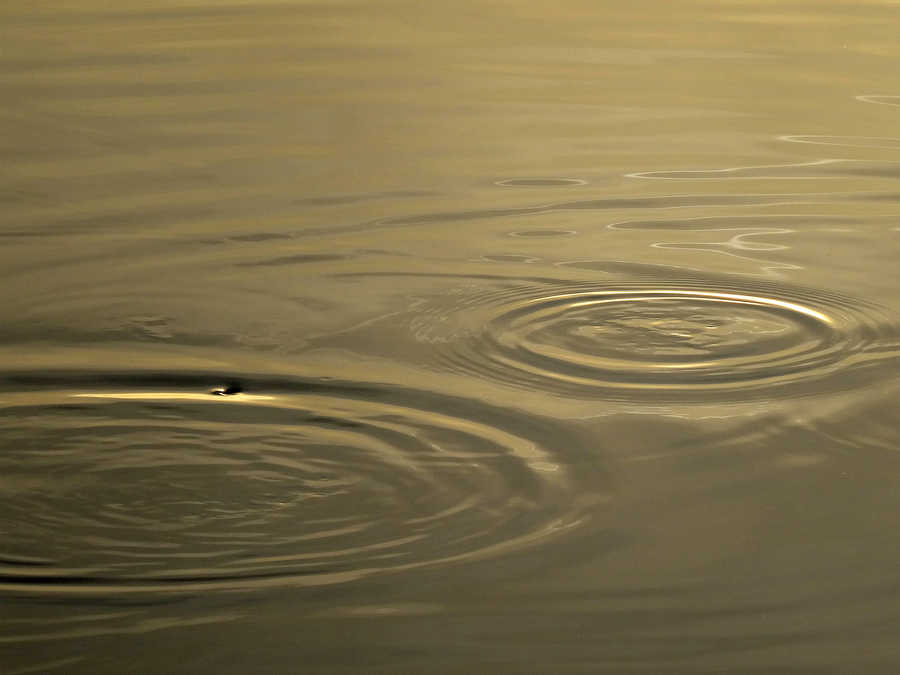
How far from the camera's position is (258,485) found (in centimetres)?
168

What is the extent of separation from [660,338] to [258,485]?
2.41ft

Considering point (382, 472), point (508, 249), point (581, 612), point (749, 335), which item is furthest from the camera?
point (508, 249)

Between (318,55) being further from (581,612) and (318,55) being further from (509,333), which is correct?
(581,612)

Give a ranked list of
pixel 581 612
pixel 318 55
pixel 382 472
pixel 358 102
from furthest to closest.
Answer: pixel 318 55, pixel 358 102, pixel 382 472, pixel 581 612

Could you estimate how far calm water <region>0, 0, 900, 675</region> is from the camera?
144 centimetres

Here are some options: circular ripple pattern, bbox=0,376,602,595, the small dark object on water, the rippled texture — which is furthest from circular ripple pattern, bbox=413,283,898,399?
the small dark object on water

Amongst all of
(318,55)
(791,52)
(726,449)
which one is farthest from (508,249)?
(791,52)

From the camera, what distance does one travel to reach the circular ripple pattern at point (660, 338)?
201 centimetres

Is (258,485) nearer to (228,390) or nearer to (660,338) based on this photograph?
(228,390)

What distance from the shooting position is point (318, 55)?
13.5 ft

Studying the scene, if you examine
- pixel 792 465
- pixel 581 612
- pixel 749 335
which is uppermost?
pixel 749 335

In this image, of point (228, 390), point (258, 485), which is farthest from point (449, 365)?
point (258, 485)

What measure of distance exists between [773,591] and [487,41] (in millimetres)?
3058

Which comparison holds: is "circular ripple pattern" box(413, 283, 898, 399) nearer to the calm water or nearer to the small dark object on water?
the calm water
